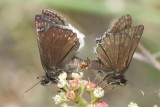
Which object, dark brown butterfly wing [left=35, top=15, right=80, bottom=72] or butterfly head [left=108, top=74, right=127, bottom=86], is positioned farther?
dark brown butterfly wing [left=35, top=15, right=80, bottom=72]

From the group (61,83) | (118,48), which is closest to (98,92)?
(61,83)

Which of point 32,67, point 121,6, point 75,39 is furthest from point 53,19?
point 32,67

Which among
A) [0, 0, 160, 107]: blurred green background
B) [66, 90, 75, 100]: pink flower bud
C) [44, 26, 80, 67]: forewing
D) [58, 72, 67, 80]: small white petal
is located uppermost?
[44, 26, 80, 67]: forewing

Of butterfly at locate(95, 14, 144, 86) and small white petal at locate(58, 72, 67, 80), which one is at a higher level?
butterfly at locate(95, 14, 144, 86)

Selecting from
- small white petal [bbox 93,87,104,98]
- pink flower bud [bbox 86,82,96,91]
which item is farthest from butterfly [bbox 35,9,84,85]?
small white petal [bbox 93,87,104,98]

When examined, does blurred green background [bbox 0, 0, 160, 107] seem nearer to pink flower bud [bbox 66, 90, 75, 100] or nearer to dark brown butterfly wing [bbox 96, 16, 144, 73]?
dark brown butterfly wing [bbox 96, 16, 144, 73]

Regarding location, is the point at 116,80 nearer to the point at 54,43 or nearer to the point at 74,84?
the point at 74,84
